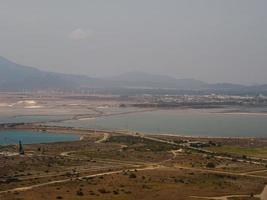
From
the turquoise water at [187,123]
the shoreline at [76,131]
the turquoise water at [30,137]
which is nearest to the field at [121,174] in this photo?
the turquoise water at [30,137]

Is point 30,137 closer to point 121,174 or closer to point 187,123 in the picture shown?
point 187,123

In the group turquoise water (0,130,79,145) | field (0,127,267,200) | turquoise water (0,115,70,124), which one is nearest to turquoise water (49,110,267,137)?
turquoise water (0,115,70,124)

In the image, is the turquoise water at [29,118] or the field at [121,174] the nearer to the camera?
the field at [121,174]

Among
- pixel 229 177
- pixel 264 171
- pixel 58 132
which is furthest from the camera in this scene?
pixel 58 132

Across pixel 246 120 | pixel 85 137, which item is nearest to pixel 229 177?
pixel 85 137

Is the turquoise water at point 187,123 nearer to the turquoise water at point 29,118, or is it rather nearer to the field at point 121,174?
the turquoise water at point 29,118

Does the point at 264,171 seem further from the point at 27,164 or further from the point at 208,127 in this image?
the point at 208,127
